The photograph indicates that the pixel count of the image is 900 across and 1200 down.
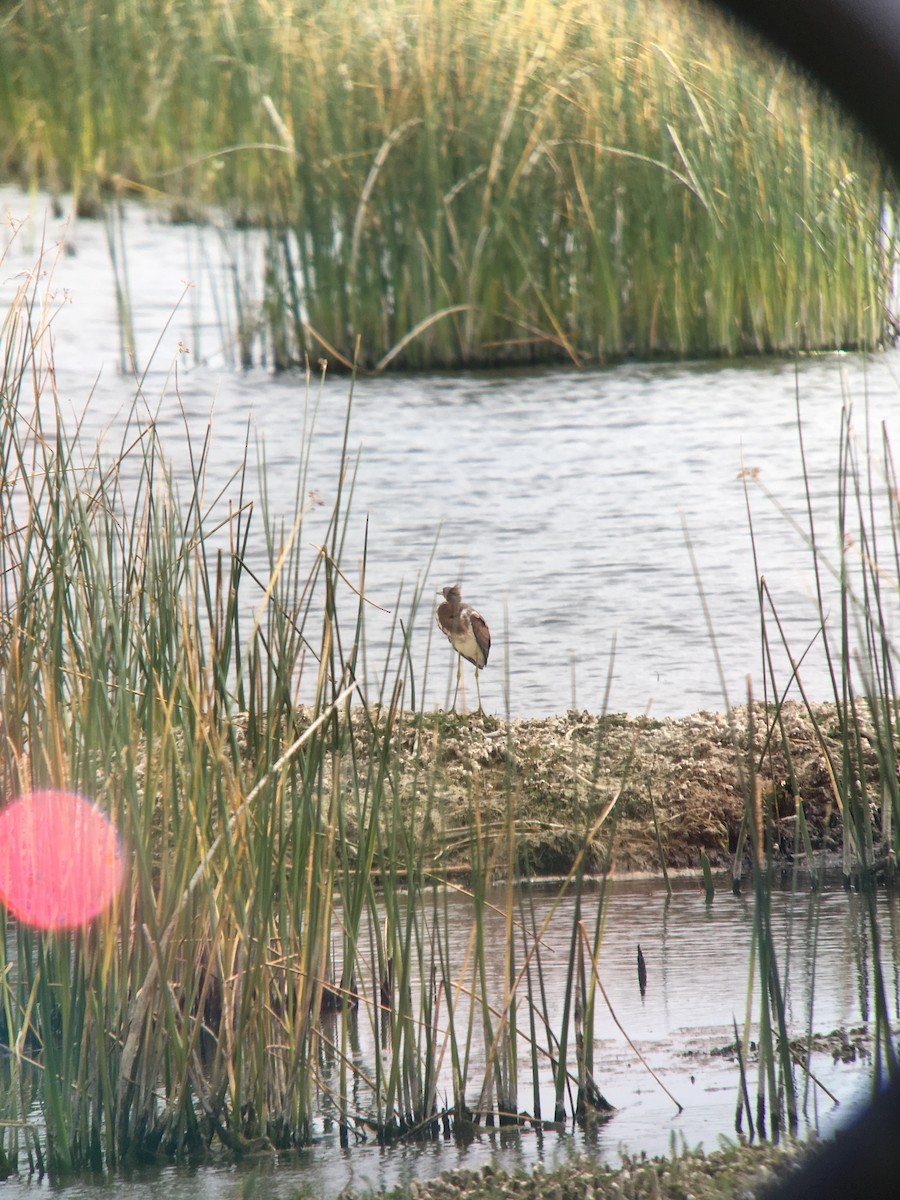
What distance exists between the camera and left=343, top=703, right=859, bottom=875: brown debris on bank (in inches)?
88.3

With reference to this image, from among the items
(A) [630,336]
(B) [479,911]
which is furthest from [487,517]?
(B) [479,911]

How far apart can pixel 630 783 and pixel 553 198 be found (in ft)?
11.0

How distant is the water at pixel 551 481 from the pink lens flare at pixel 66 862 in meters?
0.87

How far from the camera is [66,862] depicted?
139 cm

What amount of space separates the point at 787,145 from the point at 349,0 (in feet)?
6.24

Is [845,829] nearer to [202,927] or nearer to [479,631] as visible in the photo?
[479,631]

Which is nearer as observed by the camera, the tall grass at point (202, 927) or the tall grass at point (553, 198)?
the tall grass at point (202, 927)

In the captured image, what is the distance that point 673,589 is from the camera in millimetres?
3266

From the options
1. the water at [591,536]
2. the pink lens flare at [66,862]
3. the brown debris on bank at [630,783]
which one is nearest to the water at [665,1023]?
the water at [591,536]

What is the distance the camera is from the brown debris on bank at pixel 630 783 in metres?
2.24

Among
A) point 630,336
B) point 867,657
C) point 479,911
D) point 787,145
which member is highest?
point 787,145

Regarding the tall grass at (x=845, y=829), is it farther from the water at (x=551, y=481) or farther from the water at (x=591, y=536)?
the water at (x=551, y=481)

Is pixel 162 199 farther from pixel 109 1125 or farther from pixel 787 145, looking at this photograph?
pixel 109 1125

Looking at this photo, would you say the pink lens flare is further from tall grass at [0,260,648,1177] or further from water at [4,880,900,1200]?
water at [4,880,900,1200]
